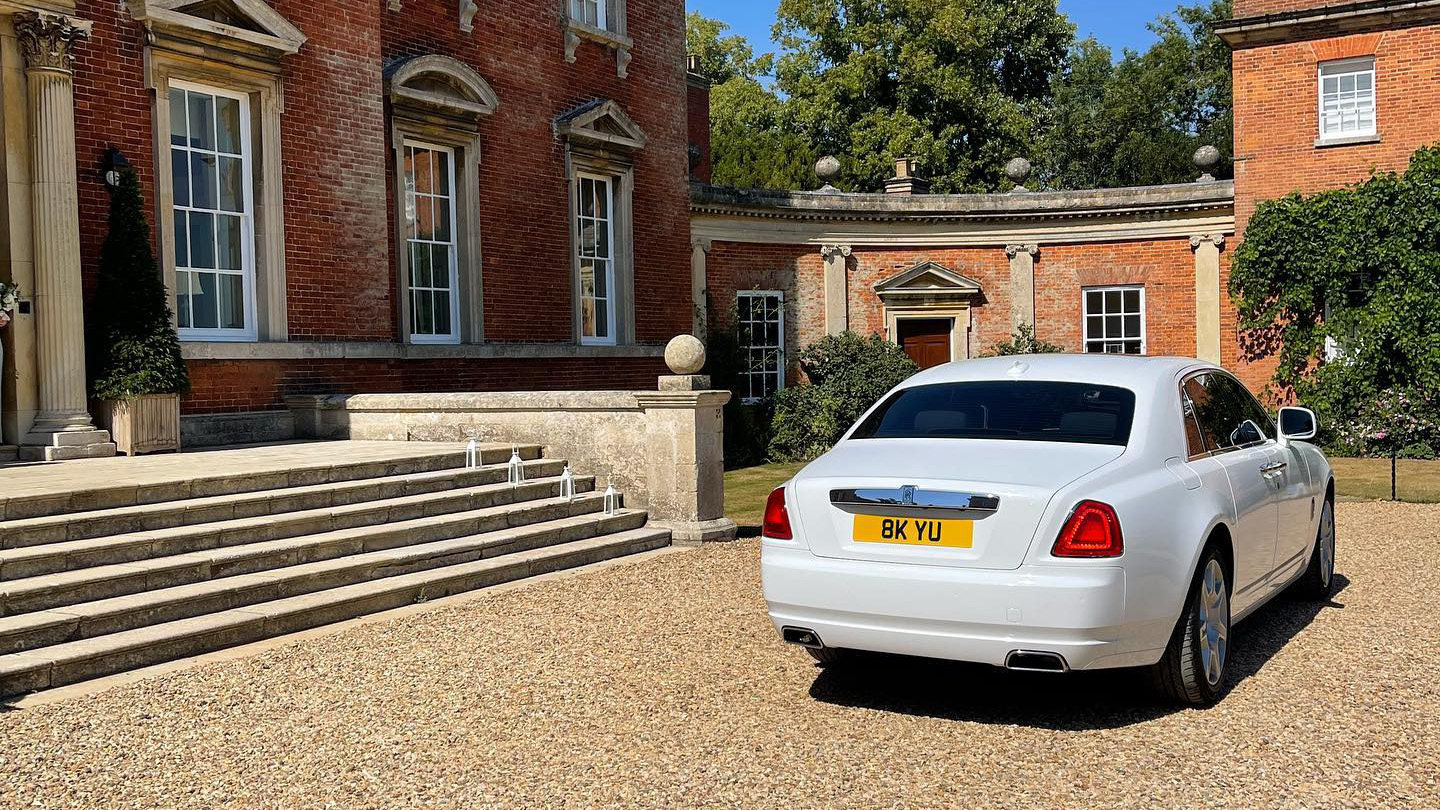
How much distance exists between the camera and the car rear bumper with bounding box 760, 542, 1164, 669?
15.6ft

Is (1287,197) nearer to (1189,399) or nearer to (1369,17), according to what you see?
(1369,17)

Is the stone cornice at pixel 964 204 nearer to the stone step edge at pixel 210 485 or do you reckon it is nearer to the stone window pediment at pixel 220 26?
the stone window pediment at pixel 220 26

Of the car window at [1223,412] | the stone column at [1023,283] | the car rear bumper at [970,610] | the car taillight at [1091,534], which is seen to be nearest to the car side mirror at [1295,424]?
the car window at [1223,412]

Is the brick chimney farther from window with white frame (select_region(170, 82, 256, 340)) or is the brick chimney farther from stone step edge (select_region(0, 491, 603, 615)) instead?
stone step edge (select_region(0, 491, 603, 615))

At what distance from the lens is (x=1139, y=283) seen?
22.3 m

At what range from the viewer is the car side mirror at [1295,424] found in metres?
7.04

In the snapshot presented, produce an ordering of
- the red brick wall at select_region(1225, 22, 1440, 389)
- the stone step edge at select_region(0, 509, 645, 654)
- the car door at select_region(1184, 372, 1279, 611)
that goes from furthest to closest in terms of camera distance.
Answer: the red brick wall at select_region(1225, 22, 1440, 389) < the stone step edge at select_region(0, 509, 645, 654) < the car door at select_region(1184, 372, 1279, 611)

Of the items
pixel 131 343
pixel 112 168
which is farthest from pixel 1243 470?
pixel 112 168

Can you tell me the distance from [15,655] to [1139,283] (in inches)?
785

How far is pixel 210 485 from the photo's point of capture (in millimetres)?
8312

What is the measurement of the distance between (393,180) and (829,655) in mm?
9846

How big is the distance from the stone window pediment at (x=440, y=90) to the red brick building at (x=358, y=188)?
0.03 meters

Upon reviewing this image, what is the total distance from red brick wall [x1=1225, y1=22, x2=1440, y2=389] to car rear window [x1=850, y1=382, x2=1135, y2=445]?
16377mm

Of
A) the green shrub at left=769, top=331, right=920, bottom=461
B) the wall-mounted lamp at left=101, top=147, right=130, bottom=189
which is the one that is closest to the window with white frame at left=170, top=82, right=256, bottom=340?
the wall-mounted lamp at left=101, top=147, right=130, bottom=189
